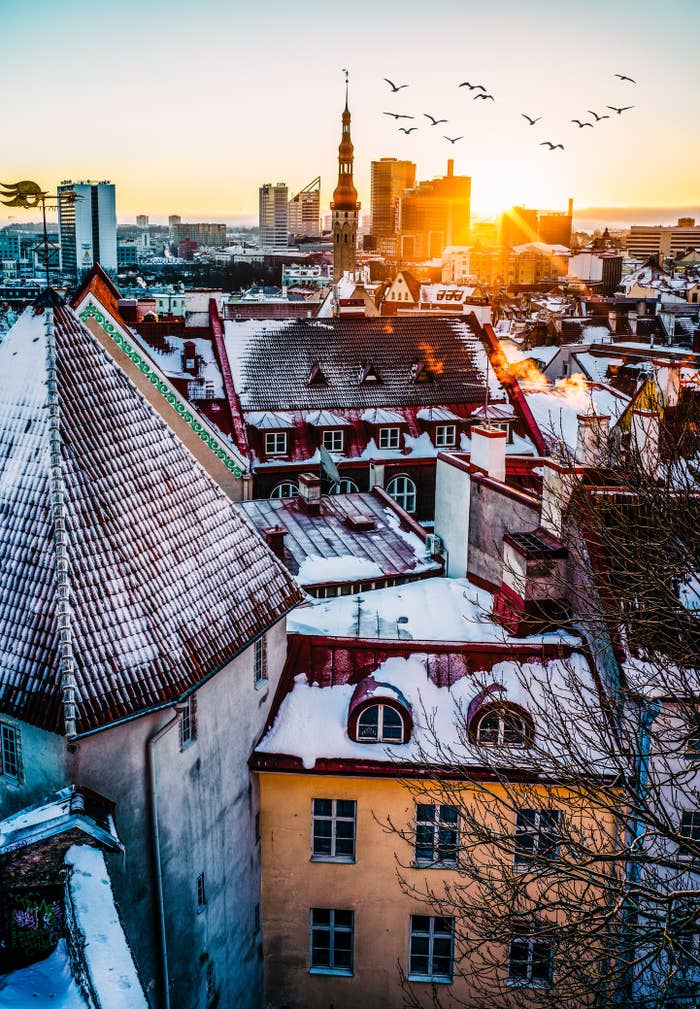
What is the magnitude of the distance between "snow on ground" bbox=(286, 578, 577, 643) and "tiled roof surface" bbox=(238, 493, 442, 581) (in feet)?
7.35

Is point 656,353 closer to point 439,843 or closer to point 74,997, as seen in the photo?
point 439,843

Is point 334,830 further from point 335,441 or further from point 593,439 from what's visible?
point 335,441

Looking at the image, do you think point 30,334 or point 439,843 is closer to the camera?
point 30,334

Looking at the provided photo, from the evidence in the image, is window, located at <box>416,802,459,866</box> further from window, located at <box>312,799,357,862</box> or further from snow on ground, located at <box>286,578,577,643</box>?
snow on ground, located at <box>286,578,577,643</box>

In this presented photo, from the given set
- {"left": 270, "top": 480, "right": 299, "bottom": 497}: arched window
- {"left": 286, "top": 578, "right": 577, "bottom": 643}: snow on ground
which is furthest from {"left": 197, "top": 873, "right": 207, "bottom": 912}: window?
{"left": 270, "top": 480, "right": 299, "bottom": 497}: arched window

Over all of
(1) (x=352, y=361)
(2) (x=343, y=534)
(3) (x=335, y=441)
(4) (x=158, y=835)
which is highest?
(1) (x=352, y=361)

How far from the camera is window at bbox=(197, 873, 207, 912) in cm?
1588

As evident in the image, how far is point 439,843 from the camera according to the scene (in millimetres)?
17469

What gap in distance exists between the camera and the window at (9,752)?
1390 centimetres

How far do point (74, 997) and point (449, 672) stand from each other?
9.19 metres

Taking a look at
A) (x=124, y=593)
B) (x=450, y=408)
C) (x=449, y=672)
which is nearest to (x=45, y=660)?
(x=124, y=593)

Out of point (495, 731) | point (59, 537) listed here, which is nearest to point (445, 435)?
point (495, 731)

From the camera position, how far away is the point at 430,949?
18250 millimetres

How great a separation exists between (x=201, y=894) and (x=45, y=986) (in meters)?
4.58
